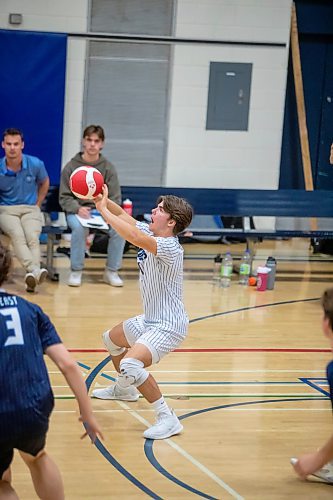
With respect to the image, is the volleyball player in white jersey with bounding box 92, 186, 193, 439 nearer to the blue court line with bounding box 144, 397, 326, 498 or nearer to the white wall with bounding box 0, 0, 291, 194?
the blue court line with bounding box 144, 397, 326, 498

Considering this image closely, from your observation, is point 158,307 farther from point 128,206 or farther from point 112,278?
point 128,206

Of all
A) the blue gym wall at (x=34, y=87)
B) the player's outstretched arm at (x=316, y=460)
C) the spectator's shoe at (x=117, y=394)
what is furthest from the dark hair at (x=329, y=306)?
the blue gym wall at (x=34, y=87)

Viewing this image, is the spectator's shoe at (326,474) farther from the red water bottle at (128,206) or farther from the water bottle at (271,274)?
the red water bottle at (128,206)

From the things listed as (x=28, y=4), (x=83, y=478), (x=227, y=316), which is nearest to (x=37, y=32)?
(x=28, y=4)

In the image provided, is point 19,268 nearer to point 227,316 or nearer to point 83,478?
point 227,316

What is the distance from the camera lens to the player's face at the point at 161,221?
238 inches

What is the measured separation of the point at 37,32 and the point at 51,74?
59 centimetres

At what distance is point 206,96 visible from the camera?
1336cm

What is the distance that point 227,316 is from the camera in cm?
935

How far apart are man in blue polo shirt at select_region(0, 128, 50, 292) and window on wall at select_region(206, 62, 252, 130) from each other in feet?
13.0

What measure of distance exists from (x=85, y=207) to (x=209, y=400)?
4.17 m

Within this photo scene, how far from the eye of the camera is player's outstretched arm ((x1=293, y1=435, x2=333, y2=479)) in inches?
176

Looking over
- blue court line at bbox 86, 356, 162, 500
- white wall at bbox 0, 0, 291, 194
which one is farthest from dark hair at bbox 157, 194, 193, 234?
white wall at bbox 0, 0, 291, 194

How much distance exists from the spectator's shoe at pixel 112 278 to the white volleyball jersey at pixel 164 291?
428cm
